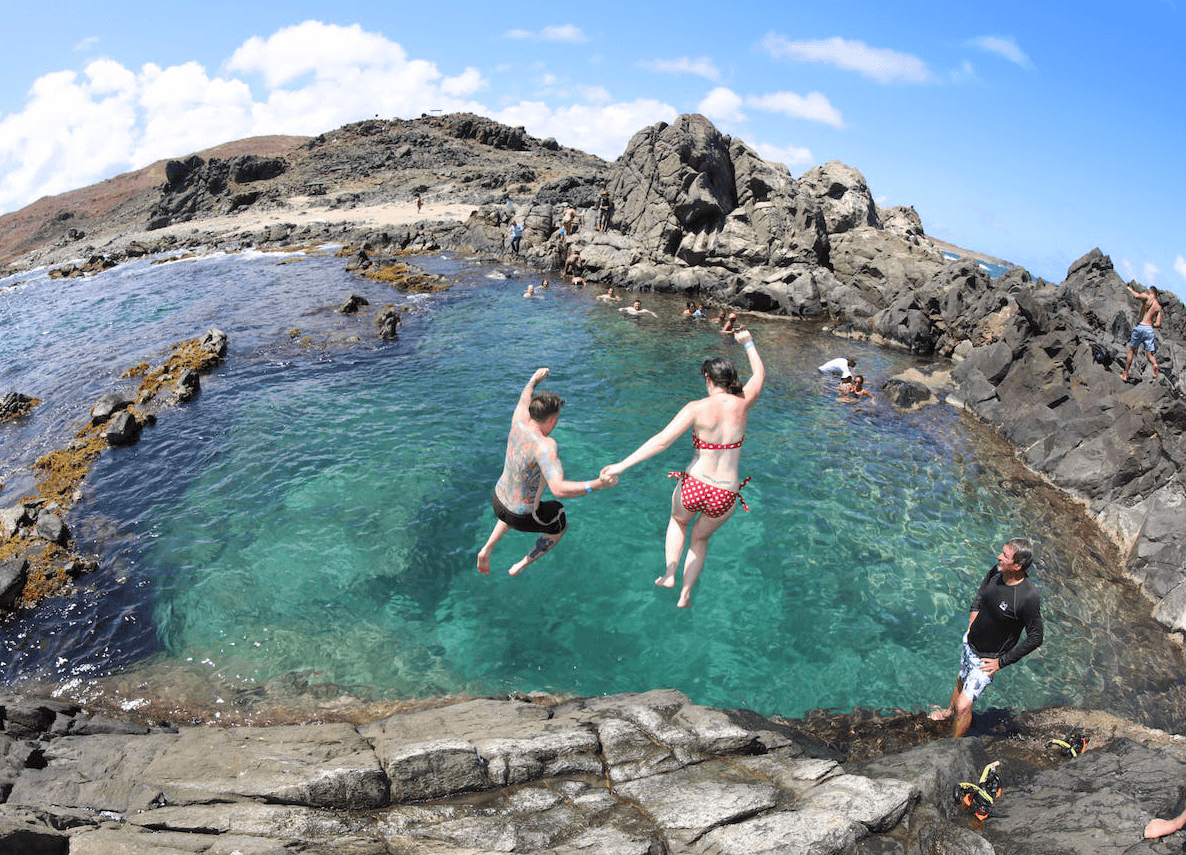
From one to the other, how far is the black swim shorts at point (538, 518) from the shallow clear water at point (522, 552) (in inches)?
112

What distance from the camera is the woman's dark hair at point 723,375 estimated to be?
286 inches

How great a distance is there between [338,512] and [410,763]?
9118 mm

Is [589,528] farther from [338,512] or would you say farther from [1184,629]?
[1184,629]

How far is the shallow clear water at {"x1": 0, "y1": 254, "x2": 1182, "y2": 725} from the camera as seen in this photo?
1029cm

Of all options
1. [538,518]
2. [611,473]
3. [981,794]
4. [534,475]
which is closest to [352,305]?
[538,518]

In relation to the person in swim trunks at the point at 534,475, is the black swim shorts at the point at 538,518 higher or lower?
lower

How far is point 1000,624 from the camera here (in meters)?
7.73

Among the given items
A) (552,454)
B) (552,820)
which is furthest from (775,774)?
(552,454)

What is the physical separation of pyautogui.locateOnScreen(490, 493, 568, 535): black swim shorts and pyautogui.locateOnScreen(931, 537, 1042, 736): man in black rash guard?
5463 millimetres

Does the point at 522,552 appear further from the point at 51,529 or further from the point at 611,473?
the point at 51,529

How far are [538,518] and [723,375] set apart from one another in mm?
3188

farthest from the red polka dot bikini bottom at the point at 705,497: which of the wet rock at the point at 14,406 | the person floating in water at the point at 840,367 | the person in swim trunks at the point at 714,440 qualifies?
the wet rock at the point at 14,406

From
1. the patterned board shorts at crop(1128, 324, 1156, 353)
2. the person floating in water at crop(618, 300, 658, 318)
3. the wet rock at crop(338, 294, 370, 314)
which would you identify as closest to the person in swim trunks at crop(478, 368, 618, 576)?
the patterned board shorts at crop(1128, 324, 1156, 353)

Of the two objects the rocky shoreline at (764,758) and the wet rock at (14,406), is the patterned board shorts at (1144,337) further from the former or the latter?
the wet rock at (14,406)
